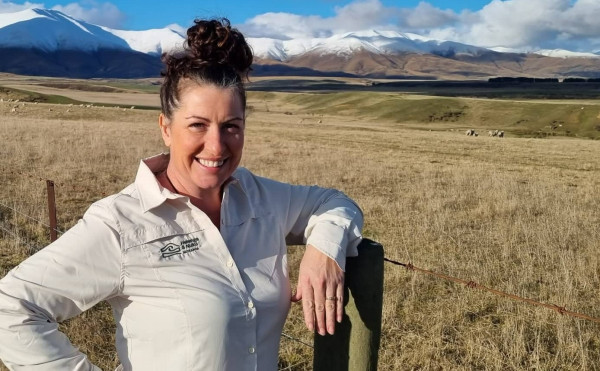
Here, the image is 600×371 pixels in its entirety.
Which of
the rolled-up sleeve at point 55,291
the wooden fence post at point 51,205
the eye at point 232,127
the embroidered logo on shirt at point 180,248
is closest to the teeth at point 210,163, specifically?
the eye at point 232,127

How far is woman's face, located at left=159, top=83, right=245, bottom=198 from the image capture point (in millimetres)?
2320

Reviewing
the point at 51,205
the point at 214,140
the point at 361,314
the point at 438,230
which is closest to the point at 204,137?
the point at 214,140

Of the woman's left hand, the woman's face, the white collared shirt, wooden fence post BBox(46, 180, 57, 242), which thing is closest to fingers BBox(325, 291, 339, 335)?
the woman's left hand

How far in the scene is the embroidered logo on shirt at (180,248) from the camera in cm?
212

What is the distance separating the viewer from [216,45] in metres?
2.33

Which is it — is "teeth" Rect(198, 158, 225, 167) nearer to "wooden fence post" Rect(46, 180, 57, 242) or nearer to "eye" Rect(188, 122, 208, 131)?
"eye" Rect(188, 122, 208, 131)

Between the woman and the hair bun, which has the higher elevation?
the hair bun

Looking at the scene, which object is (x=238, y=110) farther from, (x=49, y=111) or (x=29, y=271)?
(x=49, y=111)

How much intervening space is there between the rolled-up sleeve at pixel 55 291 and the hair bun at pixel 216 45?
2.64 feet

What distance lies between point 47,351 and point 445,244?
7788 millimetres

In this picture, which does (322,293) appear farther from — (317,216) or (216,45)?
(216,45)

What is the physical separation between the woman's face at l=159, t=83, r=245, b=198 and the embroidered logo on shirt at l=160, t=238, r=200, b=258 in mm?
344

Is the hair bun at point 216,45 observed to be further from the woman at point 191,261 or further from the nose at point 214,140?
the nose at point 214,140

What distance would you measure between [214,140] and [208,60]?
33 cm
